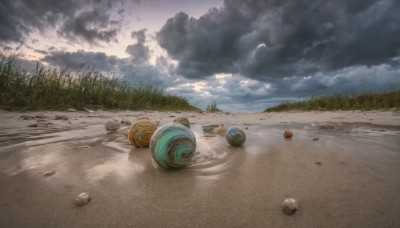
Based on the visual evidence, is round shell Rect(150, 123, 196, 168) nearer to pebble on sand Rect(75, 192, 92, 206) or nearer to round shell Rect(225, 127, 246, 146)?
pebble on sand Rect(75, 192, 92, 206)

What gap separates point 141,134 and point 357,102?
1333 cm

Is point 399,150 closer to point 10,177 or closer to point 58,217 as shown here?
point 58,217

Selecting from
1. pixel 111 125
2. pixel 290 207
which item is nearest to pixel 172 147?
pixel 290 207

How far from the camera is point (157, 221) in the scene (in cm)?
112

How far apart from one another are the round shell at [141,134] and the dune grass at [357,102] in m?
11.4

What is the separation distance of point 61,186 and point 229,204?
1360 millimetres

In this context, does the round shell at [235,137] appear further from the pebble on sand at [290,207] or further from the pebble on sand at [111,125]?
the pebble on sand at [111,125]

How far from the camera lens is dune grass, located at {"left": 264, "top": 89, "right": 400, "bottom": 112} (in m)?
9.60

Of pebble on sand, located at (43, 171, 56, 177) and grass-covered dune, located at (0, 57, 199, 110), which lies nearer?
pebble on sand, located at (43, 171, 56, 177)

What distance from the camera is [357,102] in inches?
441

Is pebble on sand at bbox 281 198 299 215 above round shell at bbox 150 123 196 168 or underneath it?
underneath

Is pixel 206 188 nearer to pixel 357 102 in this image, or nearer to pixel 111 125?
pixel 111 125

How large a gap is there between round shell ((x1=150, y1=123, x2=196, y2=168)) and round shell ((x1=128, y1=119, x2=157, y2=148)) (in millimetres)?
914

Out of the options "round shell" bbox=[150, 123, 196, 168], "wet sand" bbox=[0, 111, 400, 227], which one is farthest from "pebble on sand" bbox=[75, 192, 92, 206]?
"round shell" bbox=[150, 123, 196, 168]
